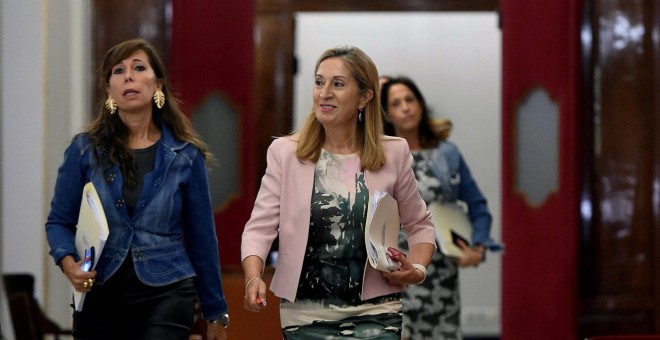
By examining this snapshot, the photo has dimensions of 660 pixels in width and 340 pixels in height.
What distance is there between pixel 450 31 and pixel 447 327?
5.74 m

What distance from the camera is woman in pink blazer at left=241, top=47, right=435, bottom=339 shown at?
370 centimetres

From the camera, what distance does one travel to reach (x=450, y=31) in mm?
11680

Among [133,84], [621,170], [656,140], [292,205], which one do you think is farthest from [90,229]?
[656,140]

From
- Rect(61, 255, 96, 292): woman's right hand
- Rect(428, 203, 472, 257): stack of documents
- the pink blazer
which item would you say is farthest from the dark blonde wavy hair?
Rect(428, 203, 472, 257): stack of documents

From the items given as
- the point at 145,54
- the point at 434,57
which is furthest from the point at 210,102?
the point at 434,57

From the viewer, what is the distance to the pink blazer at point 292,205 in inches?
A: 146

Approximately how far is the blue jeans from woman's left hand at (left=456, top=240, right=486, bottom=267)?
8.48ft

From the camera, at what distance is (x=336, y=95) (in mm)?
3842

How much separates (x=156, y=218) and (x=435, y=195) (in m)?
2.52

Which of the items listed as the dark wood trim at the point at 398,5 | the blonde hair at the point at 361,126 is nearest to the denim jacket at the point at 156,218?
the blonde hair at the point at 361,126

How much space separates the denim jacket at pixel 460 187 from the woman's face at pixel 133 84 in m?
2.43

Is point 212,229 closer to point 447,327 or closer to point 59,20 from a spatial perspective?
point 447,327

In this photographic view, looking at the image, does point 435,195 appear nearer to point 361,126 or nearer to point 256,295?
point 361,126

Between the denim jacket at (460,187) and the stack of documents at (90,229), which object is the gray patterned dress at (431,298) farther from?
the stack of documents at (90,229)
